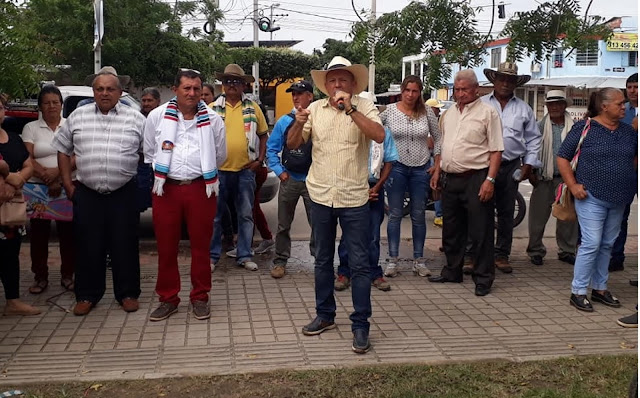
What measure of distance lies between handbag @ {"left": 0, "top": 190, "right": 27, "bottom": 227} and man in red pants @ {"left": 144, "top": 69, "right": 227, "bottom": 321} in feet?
3.09

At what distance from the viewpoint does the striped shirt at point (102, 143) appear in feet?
18.5

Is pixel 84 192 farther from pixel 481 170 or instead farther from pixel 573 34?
pixel 573 34

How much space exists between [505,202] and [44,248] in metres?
4.37

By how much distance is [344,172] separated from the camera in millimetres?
4980

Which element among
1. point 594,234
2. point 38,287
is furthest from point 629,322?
point 38,287

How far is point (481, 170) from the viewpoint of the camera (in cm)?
652

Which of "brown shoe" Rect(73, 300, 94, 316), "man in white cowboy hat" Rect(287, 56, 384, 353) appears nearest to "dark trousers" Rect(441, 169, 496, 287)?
"man in white cowboy hat" Rect(287, 56, 384, 353)

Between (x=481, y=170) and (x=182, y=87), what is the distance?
2709mm

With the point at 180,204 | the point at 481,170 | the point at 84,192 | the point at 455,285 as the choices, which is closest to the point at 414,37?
the point at 481,170

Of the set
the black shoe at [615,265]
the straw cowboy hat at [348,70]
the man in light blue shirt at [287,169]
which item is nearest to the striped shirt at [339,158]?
the straw cowboy hat at [348,70]

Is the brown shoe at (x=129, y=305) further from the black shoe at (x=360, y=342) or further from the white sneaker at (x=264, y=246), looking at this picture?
the white sneaker at (x=264, y=246)

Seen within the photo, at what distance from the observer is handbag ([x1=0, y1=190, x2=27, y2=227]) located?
528cm

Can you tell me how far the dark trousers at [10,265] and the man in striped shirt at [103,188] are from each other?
1.48ft

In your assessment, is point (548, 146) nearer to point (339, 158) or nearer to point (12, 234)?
point (339, 158)
